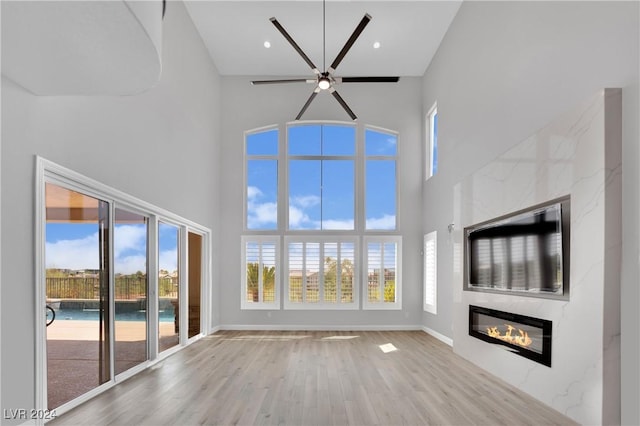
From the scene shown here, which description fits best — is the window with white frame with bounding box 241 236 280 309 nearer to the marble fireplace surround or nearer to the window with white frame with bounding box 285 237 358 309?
the window with white frame with bounding box 285 237 358 309

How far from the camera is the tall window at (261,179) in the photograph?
9227mm

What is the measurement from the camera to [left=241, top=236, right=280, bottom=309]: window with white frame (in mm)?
9023

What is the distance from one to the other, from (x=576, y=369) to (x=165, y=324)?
16.3ft

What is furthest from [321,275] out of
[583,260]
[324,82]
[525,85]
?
[583,260]

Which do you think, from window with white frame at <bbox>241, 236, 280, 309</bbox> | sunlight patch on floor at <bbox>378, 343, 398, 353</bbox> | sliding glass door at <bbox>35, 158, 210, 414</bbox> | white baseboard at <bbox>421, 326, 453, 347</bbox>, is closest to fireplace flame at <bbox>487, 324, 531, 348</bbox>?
sunlight patch on floor at <bbox>378, 343, 398, 353</bbox>

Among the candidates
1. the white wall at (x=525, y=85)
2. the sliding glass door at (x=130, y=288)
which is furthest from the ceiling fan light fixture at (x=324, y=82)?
the sliding glass door at (x=130, y=288)

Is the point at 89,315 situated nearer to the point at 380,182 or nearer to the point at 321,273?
the point at 321,273

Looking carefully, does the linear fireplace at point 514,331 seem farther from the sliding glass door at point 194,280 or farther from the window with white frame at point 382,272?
the sliding glass door at point 194,280

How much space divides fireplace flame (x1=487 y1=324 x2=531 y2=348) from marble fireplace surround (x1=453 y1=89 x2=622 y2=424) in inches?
5.7

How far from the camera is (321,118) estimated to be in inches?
367

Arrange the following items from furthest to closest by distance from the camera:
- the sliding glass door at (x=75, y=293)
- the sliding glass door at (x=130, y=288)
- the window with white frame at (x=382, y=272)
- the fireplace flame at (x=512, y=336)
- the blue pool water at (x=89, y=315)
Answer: the window with white frame at (x=382, y=272) < the sliding glass door at (x=130, y=288) < the fireplace flame at (x=512, y=336) < the blue pool water at (x=89, y=315) < the sliding glass door at (x=75, y=293)

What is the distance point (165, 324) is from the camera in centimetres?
605

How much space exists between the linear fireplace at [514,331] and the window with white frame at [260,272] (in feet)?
14.9

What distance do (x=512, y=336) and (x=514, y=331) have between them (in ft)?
0.23
